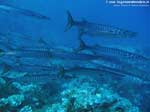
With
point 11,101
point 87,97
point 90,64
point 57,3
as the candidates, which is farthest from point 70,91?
point 57,3

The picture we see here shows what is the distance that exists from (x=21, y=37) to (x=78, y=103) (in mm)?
4425

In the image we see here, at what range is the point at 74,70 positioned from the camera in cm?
695

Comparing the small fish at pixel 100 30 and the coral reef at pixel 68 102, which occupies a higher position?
the small fish at pixel 100 30

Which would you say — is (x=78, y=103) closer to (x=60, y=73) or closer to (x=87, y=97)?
(x=87, y=97)

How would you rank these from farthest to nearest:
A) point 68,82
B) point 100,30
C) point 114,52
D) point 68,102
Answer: point 68,82 → point 114,52 → point 100,30 → point 68,102

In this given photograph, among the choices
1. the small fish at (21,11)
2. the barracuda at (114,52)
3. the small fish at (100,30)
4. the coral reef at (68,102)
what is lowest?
the coral reef at (68,102)

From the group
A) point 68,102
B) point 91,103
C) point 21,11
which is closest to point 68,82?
point 68,102

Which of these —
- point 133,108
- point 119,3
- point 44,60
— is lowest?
point 133,108

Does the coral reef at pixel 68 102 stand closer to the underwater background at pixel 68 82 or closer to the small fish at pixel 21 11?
the underwater background at pixel 68 82

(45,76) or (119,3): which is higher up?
(119,3)

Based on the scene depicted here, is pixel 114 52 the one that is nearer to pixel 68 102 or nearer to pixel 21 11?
pixel 68 102

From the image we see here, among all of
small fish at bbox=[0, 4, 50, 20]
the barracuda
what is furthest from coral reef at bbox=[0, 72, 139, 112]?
small fish at bbox=[0, 4, 50, 20]

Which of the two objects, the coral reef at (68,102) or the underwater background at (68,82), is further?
the underwater background at (68,82)

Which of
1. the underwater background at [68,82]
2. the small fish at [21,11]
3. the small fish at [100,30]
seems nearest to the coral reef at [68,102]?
the underwater background at [68,82]
